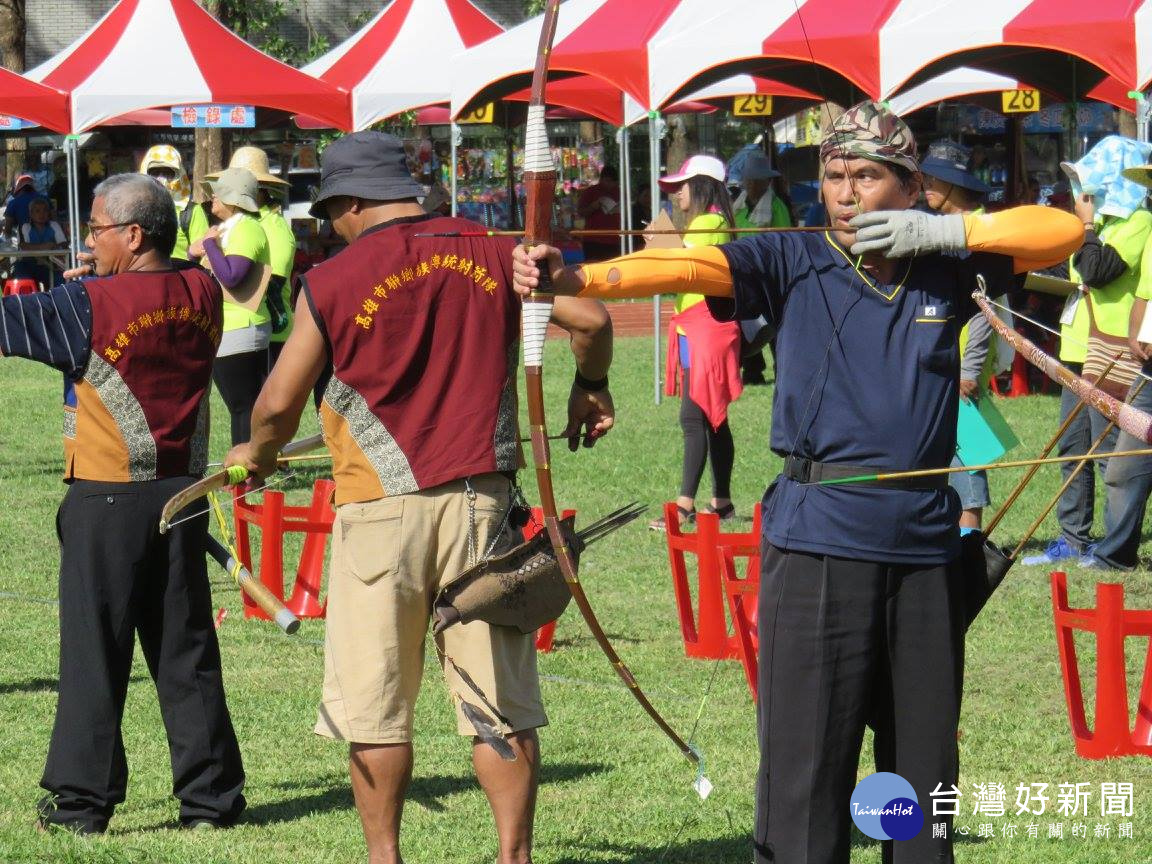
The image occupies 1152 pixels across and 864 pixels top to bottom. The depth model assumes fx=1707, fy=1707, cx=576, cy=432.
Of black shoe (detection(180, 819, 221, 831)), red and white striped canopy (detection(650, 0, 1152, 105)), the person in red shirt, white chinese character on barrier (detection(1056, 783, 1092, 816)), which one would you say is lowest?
white chinese character on barrier (detection(1056, 783, 1092, 816))

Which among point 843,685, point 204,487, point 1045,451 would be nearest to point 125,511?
point 204,487

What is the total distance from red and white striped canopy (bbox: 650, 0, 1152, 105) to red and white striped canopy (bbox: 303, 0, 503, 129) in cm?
520

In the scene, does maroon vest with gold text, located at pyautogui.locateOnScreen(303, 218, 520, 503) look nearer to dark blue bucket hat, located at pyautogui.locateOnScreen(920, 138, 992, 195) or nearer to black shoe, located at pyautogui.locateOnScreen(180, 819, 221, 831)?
black shoe, located at pyautogui.locateOnScreen(180, 819, 221, 831)

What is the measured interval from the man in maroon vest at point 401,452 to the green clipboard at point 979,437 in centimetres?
326

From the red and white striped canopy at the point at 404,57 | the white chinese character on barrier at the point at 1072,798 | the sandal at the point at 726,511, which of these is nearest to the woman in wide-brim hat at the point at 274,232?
the sandal at the point at 726,511

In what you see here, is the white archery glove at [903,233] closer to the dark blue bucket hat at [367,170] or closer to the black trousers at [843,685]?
the black trousers at [843,685]

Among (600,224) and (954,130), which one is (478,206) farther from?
(954,130)

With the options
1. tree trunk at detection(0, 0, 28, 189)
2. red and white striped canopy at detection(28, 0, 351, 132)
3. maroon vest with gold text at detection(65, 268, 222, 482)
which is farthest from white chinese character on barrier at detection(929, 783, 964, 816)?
tree trunk at detection(0, 0, 28, 189)

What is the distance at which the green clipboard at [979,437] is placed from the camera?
676 cm

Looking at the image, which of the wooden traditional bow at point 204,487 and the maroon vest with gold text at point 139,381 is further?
the maroon vest with gold text at point 139,381

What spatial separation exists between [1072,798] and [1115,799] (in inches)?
4.4

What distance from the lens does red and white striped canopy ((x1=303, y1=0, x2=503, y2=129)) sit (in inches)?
674

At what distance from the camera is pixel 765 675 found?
11.1 ft

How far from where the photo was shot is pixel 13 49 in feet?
83.6
